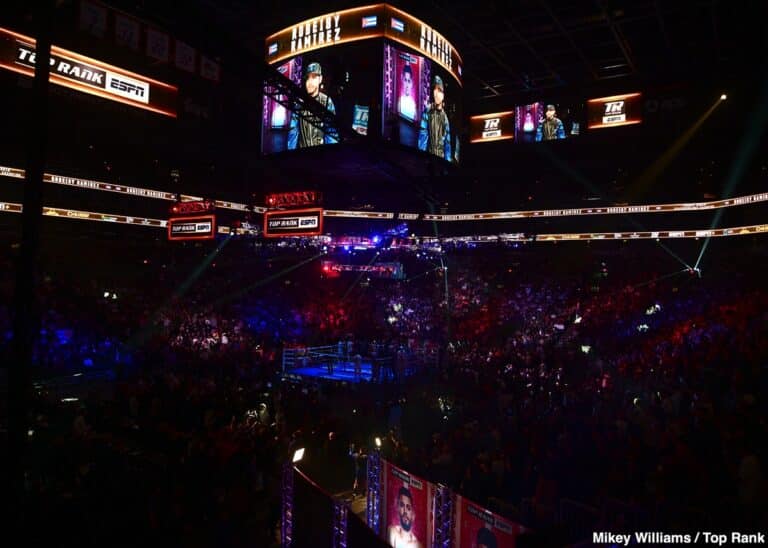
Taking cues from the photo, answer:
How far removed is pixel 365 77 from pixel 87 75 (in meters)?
5.06

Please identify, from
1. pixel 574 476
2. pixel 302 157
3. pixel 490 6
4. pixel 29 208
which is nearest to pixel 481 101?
pixel 490 6

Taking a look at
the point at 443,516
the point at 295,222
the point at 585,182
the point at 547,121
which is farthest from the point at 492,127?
the point at 443,516

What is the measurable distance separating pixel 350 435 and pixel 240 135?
16.6 m

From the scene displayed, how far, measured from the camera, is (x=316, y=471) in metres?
10.1

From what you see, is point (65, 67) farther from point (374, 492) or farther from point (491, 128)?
point (491, 128)

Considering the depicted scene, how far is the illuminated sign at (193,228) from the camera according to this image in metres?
12.8

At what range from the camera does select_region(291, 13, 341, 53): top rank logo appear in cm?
1073

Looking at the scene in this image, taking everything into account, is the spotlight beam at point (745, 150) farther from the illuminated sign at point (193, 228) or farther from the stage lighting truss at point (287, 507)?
the stage lighting truss at point (287, 507)

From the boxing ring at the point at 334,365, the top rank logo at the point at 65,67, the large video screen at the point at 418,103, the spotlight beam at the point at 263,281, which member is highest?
the large video screen at the point at 418,103

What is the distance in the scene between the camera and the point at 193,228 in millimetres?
13219

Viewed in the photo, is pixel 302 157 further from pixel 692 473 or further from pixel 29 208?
pixel 692 473

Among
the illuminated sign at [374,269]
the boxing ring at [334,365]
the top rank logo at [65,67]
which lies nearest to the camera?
the top rank logo at [65,67]

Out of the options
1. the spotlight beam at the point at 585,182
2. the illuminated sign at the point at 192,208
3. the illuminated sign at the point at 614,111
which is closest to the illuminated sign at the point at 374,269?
the spotlight beam at the point at 585,182

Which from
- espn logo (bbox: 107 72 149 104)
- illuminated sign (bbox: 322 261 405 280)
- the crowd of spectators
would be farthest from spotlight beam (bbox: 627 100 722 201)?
espn logo (bbox: 107 72 149 104)
